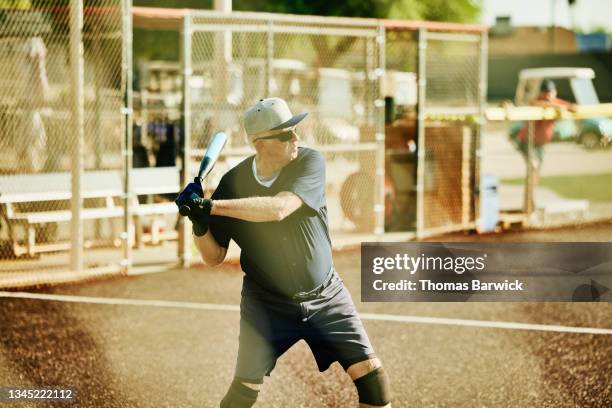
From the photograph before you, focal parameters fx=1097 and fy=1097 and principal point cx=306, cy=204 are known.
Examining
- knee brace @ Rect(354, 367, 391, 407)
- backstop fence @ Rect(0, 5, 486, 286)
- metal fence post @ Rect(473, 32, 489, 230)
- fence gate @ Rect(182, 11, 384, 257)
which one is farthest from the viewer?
metal fence post @ Rect(473, 32, 489, 230)

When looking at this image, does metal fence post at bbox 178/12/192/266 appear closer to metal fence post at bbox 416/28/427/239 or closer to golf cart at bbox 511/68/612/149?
metal fence post at bbox 416/28/427/239

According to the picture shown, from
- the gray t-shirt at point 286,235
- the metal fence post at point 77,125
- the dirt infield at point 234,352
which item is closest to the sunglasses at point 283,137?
the gray t-shirt at point 286,235

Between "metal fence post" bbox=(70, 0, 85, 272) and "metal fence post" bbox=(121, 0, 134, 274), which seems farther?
"metal fence post" bbox=(121, 0, 134, 274)

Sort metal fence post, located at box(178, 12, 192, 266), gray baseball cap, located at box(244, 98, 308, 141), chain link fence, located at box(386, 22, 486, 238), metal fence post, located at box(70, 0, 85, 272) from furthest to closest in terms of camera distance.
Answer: chain link fence, located at box(386, 22, 486, 238)
metal fence post, located at box(178, 12, 192, 266)
metal fence post, located at box(70, 0, 85, 272)
gray baseball cap, located at box(244, 98, 308, 141)

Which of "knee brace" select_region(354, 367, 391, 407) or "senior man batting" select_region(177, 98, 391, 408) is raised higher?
"senior man batting" select_region(177, 98, 391, 408)

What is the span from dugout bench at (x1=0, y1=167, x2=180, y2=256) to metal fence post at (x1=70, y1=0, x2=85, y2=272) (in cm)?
35

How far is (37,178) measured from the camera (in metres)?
12.4

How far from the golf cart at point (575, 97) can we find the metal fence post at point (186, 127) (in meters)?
23.2

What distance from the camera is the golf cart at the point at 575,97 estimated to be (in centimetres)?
3462

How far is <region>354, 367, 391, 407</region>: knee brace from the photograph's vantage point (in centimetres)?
489

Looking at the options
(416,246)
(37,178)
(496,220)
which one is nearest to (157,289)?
(37,178)

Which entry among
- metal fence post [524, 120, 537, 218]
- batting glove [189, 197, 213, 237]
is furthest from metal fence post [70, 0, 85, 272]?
metal fence post [524, 120, 537, 218]

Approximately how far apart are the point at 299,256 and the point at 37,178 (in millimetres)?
8048

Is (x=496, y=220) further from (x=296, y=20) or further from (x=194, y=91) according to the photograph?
(x=194, y=91)
